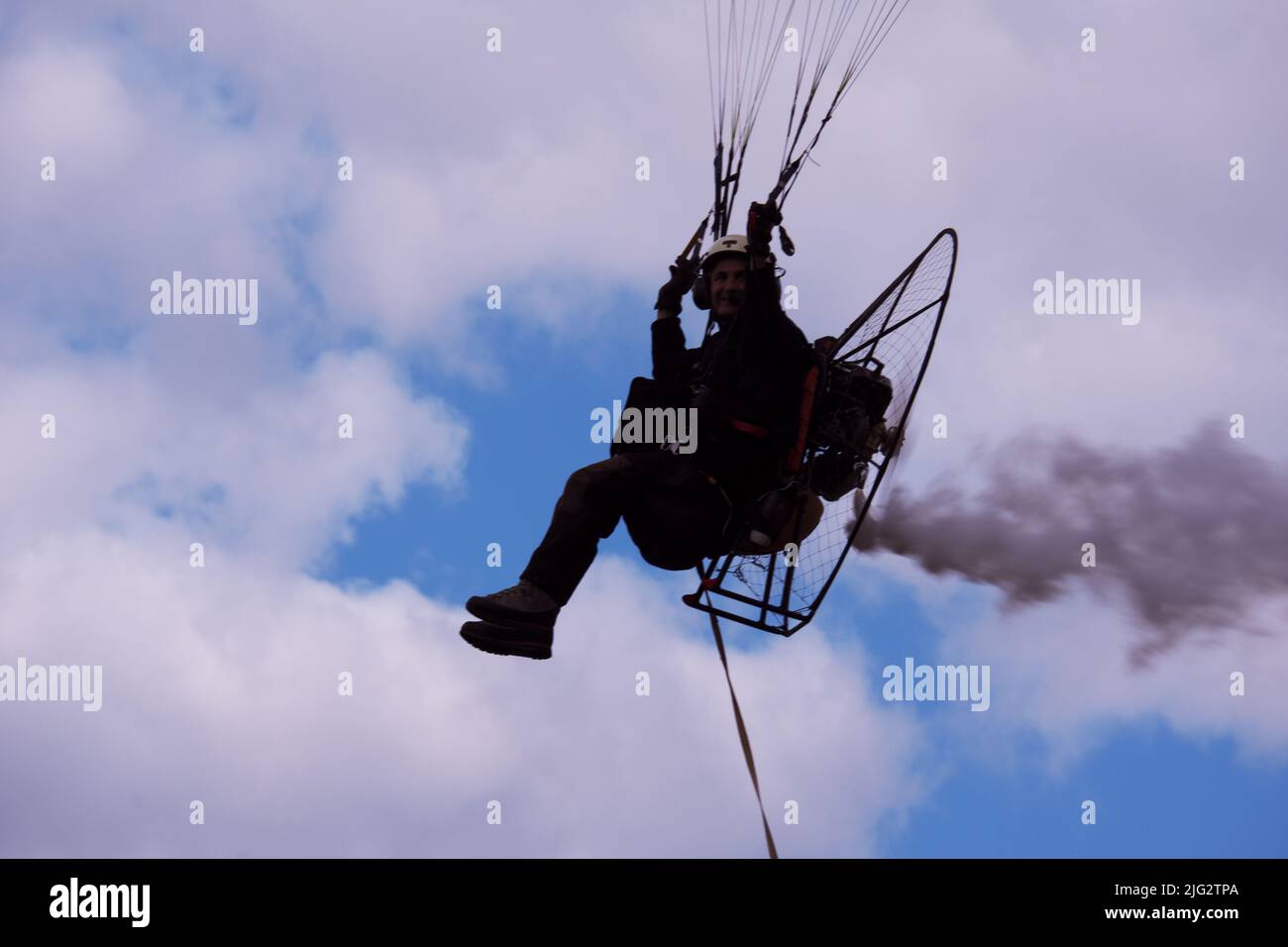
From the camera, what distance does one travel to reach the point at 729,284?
511 inches

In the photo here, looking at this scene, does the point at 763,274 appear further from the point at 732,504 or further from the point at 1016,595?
the point at 1016,595

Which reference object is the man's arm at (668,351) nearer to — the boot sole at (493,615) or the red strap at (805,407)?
the red strap at (805,407)

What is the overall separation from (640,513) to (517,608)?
1174 millimetres

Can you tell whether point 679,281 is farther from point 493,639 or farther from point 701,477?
point 493,639

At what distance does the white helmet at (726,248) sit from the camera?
42.6ft

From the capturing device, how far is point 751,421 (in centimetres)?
1263

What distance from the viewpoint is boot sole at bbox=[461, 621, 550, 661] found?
1208 cm

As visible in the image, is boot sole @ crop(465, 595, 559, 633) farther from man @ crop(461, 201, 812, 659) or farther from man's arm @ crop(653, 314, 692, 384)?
man's arm @ crop(653, 314, 692, 384)

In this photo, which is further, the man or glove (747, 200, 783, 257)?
the man

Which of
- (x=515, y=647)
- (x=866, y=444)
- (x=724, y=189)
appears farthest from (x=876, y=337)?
(x=515, y=647)

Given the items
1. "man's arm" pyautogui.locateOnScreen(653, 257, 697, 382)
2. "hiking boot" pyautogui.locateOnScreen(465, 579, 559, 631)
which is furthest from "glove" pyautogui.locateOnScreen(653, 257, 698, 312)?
"hiking boot" pyautogui.locateOnScreen(465, 579, 559, 631)

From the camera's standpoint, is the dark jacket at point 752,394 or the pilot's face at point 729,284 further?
the pilot's face at point 729,284

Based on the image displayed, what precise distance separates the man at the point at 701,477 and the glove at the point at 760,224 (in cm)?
56

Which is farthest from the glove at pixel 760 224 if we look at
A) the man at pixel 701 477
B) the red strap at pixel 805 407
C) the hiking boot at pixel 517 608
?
the hiking boot at pixel 517 608
